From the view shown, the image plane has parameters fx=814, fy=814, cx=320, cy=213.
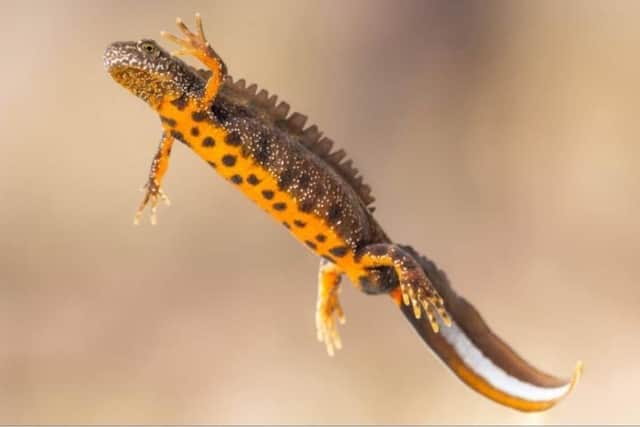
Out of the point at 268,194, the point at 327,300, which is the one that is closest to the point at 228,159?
the point at 268,194

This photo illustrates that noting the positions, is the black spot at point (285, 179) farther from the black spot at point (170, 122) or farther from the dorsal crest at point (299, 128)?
the black spot at point (170, 122)

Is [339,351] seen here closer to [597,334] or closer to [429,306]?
[597,334]

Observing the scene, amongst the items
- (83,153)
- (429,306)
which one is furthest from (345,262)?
(83,153)

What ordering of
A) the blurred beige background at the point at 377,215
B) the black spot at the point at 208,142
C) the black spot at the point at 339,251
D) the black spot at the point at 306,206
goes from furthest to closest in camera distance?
1. the blurred beige background at the point at 377,215
2. the black spot at the point at 339,251
3. the black spot at the point at 306,206
4. the black spot at the point at 208,142

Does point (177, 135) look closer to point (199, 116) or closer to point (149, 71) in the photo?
point (199, 116)

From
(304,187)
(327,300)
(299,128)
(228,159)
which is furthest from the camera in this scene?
(327,300)

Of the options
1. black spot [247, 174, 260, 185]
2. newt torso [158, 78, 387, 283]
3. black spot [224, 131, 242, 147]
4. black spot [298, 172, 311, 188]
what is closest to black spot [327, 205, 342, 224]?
newt torso [158, 78, 387, 283]

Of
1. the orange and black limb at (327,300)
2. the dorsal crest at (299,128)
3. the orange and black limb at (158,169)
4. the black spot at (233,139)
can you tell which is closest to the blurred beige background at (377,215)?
the orange and black limb at (327,300)
